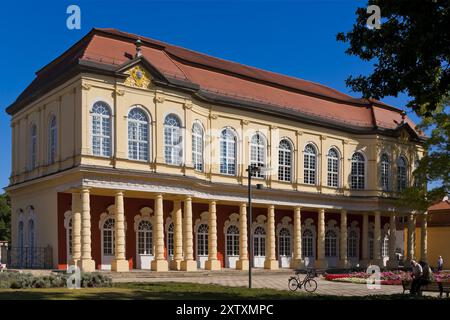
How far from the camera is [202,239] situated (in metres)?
39.0

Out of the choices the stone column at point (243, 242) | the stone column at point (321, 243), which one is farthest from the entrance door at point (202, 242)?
the stone column at point (321, 243)

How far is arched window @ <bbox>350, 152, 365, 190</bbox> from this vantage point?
46.0 meters

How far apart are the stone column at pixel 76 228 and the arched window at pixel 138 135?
3583mm

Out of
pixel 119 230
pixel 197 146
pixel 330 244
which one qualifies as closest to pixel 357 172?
pixel 330 244

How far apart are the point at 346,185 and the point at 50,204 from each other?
2157 centimetres

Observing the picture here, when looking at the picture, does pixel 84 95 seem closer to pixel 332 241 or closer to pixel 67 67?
pixel 67 67

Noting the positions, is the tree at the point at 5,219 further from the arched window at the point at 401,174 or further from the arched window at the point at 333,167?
the arched window at the point at 401,174

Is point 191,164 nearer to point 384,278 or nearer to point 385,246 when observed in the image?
point 384,278

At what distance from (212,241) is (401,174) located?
1861cm

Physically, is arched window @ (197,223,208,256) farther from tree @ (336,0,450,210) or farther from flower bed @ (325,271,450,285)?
tree @ (336,0,450,210)

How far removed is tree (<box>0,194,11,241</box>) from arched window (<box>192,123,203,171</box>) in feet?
107

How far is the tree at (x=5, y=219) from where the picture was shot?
203 feet
